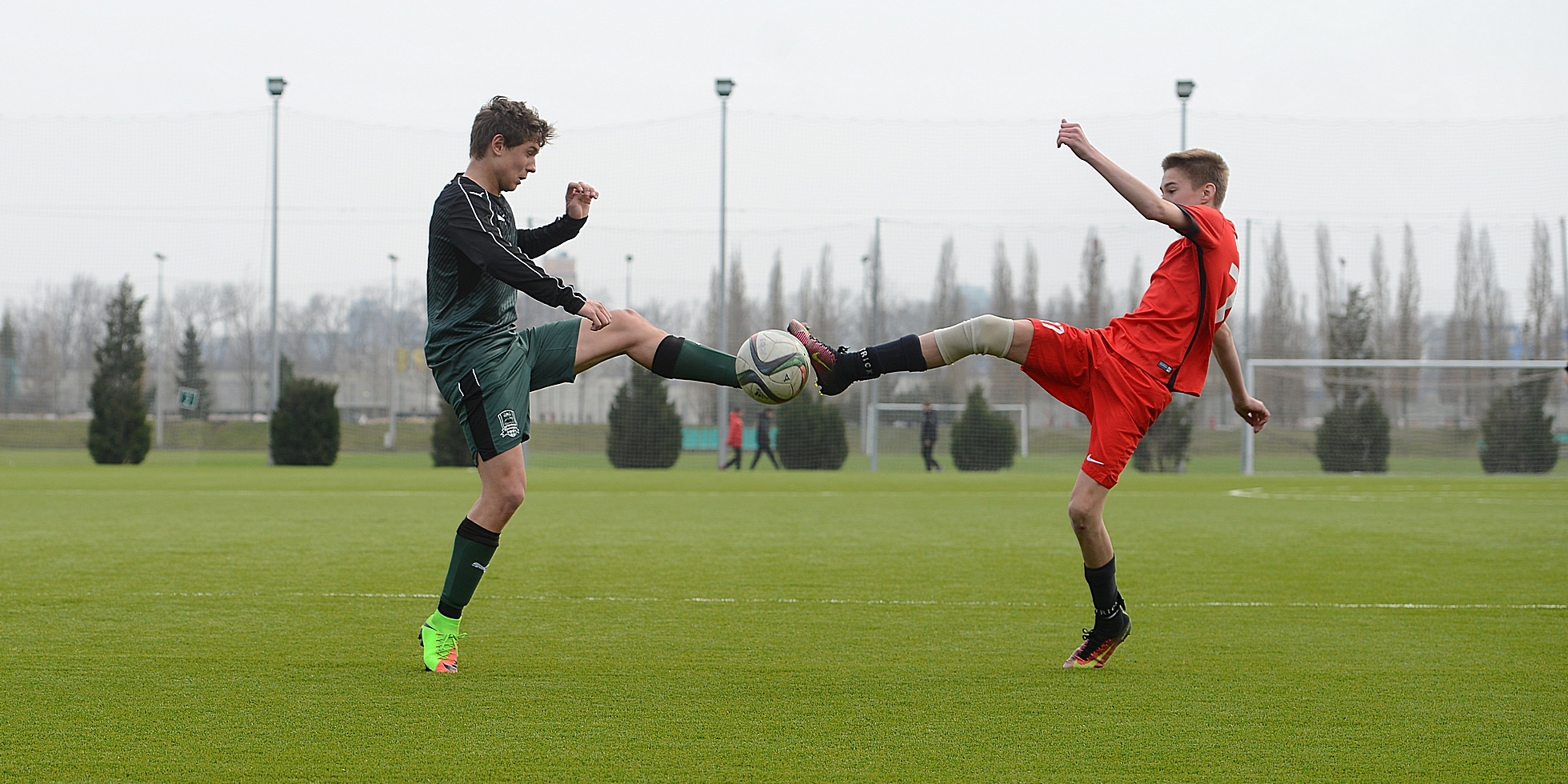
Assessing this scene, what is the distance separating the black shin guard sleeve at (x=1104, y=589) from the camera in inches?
180

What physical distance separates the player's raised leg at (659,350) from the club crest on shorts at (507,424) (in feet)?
1.29

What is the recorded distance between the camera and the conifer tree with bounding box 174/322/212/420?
1128 inches

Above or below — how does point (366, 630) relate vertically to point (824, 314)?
below

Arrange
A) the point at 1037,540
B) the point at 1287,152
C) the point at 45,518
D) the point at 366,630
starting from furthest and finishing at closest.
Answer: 1. the point at 1287,152
2. the point at 45,518
3. the point at 1037,540
4. the point at 366,630

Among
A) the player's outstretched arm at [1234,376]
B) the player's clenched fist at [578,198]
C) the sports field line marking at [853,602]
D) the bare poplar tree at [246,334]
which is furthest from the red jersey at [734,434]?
the player's outstretched arm at [1234,376]

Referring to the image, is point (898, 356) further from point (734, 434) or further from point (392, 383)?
point (392, 383)

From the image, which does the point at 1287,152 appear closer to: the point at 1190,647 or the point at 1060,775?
the point at 1190,647

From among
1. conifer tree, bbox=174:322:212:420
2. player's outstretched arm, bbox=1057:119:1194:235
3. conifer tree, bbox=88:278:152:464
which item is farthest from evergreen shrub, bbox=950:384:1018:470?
player's outstretched arm, bbox=1057:119:1194:235

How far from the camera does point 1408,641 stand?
196 inches

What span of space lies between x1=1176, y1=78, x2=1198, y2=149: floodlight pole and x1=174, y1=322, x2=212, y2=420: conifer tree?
22.0m

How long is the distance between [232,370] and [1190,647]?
1102 inches

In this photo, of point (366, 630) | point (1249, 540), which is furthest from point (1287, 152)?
point (366, 630)

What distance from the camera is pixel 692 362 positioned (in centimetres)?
462

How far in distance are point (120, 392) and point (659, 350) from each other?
86.7 ft
